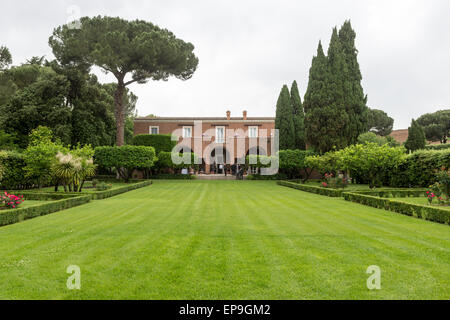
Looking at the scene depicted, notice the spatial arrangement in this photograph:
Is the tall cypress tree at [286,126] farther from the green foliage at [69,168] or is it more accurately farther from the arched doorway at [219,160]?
the green foliage at [69,168]

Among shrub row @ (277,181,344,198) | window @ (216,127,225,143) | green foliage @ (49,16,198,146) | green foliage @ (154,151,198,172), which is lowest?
shrub row @ (277,181,344,198)

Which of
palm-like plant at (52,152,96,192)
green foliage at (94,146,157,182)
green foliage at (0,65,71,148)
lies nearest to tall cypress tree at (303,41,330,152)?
green foliage at (94,146,157,182)

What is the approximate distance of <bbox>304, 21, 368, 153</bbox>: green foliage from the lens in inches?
942

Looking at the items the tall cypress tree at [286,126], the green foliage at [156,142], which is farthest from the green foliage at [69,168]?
the tall cypress tree at [286,126]

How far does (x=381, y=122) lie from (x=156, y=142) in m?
41.4

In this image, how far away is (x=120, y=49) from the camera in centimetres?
2269

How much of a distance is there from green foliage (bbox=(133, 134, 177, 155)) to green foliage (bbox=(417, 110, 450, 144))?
41820 millimetres

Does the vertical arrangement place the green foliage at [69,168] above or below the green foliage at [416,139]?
below

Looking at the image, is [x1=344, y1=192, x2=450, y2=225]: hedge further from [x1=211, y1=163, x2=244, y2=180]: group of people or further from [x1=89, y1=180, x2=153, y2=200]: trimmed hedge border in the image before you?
[x1=211, y1=163, x2=244, y2=180]: group of people

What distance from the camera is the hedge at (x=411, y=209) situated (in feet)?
24.5

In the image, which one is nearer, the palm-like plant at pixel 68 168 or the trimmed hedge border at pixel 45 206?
the trimmed hedge border at pixel 45 206

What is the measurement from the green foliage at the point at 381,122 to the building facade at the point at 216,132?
26084 millimetres
